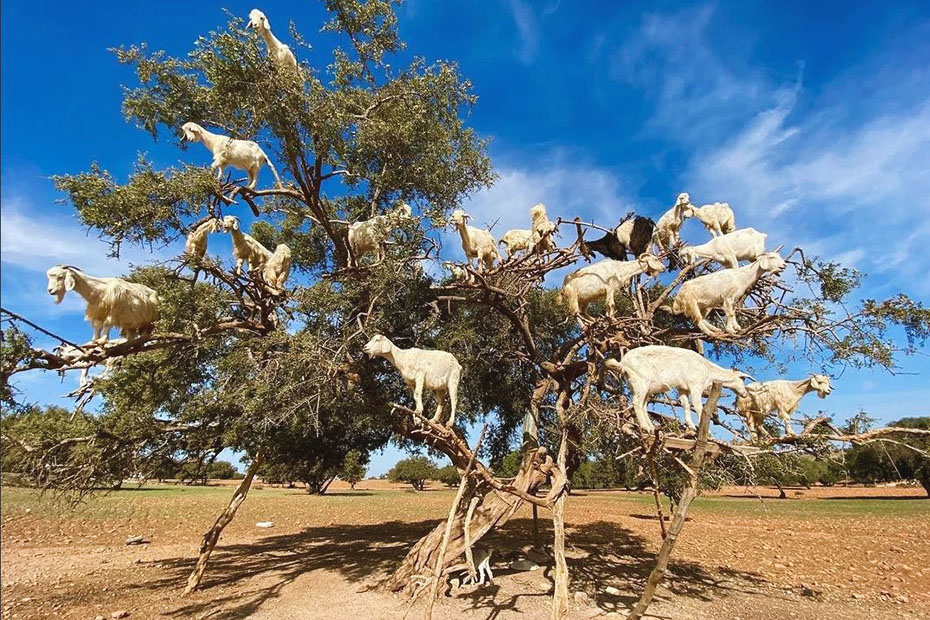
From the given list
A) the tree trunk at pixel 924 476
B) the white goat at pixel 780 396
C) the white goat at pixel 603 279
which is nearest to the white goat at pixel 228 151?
the white goat at pixel 603 279

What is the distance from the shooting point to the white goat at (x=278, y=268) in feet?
32.8

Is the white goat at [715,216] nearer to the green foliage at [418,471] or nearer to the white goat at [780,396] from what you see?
the white goat at [780,396]

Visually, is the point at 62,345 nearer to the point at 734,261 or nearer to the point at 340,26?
the point at 340,26

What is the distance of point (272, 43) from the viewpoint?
8578 millimetres

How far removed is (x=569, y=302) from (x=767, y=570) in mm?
11031

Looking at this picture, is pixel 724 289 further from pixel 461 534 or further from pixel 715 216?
pixel 461 534

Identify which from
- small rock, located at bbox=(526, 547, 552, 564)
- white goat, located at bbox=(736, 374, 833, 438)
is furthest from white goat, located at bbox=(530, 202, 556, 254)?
small rock, located at bbox=(526, 547, 552, 564)

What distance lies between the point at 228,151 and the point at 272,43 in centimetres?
205

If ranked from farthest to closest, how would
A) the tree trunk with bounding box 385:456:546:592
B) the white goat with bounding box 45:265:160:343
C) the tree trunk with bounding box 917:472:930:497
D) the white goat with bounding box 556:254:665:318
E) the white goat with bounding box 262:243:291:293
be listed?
the tree trunk with bounding box 917:472:930:497, the tree trunk with bounding box 385:456:546:592, the white goat with bounding box 262:243:291:293, the white goat with bounding box 556:254:665:318, the white goat with bounding box 45:265:160:343

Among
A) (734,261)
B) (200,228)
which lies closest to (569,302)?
(734,261)

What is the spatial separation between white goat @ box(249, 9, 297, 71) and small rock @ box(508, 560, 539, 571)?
11959 millimetres

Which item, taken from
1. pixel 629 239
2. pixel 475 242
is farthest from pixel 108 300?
pixel 629 239

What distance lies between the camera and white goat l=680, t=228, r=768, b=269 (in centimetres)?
826

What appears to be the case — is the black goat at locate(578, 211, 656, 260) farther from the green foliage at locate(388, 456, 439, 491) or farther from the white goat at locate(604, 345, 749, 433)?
the green foliage at locate(388, 456, 439, 491)
